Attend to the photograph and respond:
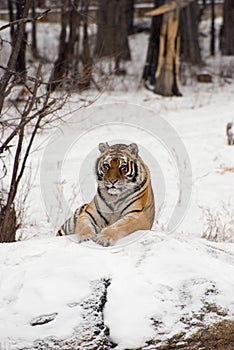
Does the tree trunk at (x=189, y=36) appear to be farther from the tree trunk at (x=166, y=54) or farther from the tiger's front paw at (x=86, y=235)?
the tiger's front paw at (x=86, y=235)

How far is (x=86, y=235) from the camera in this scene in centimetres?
446

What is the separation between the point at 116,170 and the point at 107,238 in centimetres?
49

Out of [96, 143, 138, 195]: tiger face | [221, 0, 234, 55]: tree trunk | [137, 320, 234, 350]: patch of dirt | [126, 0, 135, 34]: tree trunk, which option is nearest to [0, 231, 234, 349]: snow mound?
[137, 320, 234, 350]: patch of dirt

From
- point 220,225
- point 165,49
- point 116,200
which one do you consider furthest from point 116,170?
point 165,49

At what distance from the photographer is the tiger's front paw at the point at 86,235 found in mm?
4441

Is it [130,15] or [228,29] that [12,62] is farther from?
[130,15]

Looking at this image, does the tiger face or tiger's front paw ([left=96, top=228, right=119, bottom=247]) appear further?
the tiger face

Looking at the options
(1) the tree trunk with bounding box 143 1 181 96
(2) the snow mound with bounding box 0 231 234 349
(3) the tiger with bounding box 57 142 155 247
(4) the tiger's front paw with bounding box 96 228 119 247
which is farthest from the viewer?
(1) the tree trunk with bounding box 143 1 181 96

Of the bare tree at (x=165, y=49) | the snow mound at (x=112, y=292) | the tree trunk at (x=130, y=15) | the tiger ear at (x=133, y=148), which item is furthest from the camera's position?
the tree trunk at (x=130, y=15)

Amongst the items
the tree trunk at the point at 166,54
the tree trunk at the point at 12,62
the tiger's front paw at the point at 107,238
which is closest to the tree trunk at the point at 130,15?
the tree trunk at the point at 166,54

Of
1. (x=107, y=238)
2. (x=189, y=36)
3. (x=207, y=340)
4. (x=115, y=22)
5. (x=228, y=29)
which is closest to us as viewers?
(x=207, y=340)

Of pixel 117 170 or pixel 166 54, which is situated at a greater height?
pixel 166 54

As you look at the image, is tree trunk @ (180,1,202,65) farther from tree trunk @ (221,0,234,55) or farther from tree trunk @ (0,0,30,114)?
tree trunk @ (0,0,30,114)

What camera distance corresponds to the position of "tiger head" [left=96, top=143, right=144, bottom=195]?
4.47 metres
